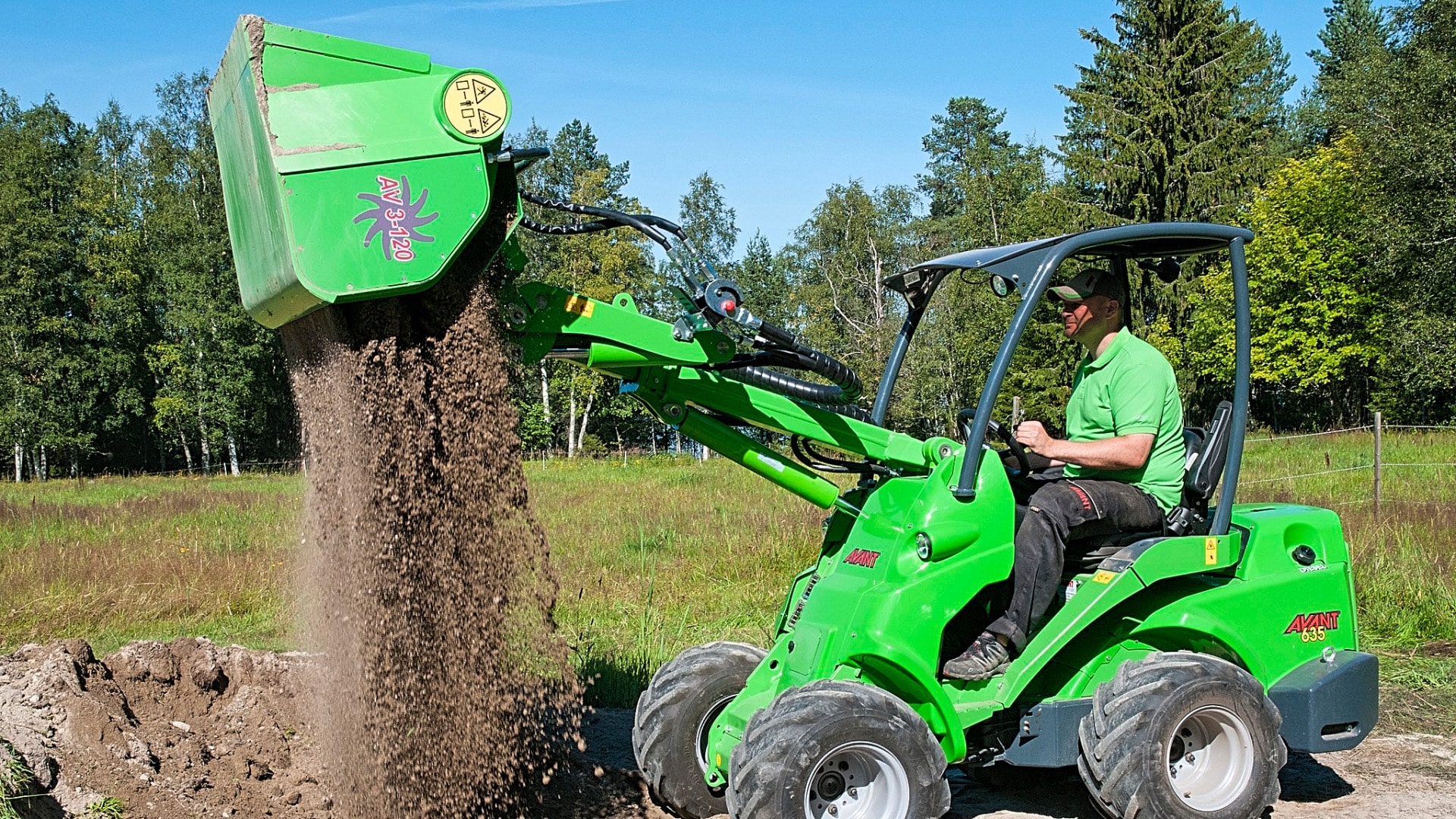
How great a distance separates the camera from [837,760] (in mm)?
4266

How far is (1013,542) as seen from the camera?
185 inches

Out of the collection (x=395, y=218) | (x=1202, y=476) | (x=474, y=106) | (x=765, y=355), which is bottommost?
(x=1202, y=476)

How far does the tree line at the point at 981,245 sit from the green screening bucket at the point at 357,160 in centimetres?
2381

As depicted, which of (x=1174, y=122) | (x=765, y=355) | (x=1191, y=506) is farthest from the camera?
(x=1174, y=122)

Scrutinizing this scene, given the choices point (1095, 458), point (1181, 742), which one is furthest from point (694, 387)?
point (1181, 742)

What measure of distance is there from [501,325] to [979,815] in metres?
2.77

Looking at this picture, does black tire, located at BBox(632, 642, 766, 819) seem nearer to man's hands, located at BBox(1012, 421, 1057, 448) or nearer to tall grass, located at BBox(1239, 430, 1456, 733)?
man's hands, located at BBox(1012, 421, 1057, 448)

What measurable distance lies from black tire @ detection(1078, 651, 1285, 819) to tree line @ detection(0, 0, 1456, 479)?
22.8m

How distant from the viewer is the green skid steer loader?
13.1ft

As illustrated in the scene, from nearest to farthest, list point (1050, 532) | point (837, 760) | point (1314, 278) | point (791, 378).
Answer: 1. point (837, 760)
2. point (1050, 532)
3. point (791, 378)
4. point (1314, 278)

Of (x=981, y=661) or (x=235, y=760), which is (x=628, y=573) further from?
(x=981, y=661)

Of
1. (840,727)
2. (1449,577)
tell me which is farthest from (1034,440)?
(1449,577)

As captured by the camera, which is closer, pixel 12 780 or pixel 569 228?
pixel 12 780

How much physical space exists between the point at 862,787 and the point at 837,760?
0.49 ft
